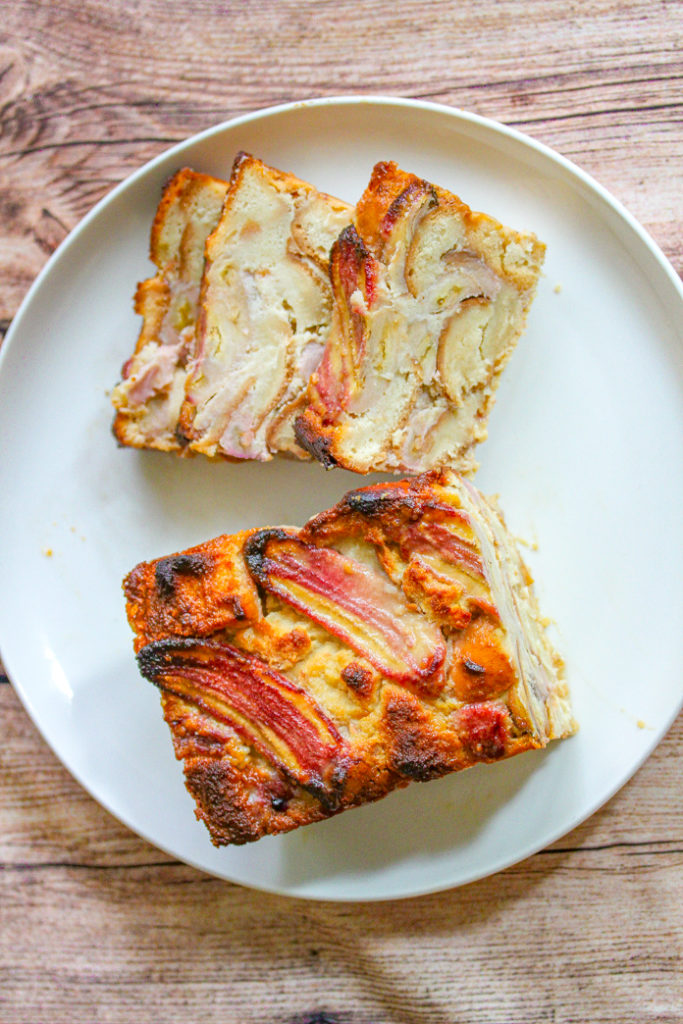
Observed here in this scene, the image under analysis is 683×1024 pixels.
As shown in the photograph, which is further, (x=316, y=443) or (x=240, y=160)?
(x=240, y=160)

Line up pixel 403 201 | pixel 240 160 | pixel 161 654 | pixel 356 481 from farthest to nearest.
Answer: pixel 356 481
pixel 240 160
pixel 403 201
pixel 161 654

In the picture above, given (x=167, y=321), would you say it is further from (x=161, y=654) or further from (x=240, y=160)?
(x=161, y=654)

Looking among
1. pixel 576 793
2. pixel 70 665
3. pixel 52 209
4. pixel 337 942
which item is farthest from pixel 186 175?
pixel 337 942

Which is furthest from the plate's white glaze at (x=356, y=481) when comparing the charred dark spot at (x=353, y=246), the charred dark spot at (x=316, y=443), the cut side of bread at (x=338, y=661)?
the cut side of bread at (x=338, y=661)

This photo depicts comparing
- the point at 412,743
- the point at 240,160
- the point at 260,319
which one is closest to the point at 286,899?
the point at 412,743

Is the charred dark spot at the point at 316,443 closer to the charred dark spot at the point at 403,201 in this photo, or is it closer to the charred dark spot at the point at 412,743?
the charred dark spot at the point at 403,201
